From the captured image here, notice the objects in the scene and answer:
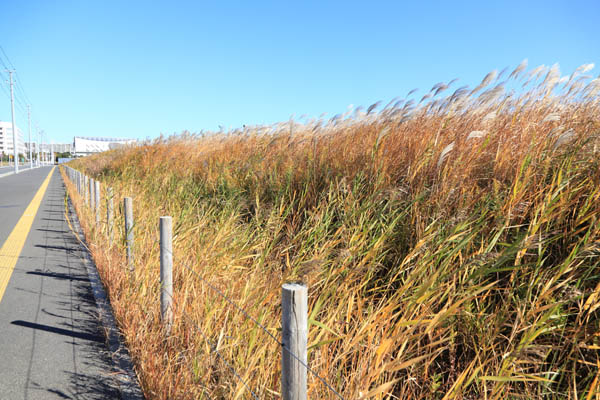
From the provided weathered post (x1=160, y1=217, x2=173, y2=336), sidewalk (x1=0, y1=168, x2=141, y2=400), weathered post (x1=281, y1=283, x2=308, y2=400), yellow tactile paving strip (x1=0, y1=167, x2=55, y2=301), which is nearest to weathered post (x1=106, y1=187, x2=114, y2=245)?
sidewalk (x1=0, y1=168, x2=141, y2=400)

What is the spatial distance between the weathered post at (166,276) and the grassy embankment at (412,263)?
13 cm

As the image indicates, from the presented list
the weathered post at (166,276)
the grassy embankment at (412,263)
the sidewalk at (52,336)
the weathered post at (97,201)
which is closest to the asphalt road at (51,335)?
the sidewalk at (52,336)

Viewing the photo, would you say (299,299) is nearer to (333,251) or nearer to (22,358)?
(333,251)

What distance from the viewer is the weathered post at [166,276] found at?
3.21 meters

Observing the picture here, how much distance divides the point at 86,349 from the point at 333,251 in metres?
2.33

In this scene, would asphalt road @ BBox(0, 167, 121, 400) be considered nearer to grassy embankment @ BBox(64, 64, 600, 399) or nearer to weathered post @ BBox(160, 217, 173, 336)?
grassy embankment @ BBox(64, 64, 600, 399)

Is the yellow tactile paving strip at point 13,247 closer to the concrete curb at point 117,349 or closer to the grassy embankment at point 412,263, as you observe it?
the concrete curb at point 117,349

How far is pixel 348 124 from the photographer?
5949 mm

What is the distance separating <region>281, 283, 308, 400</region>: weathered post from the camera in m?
1.48

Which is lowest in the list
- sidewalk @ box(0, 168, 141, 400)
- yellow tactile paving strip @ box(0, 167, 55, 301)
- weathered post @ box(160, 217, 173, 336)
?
sidewalk @ box(0, 168, 141, 400)

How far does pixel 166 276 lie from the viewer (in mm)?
3352

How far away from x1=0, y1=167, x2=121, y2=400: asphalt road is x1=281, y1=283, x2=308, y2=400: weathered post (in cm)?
174

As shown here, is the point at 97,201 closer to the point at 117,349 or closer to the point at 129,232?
the point at 129,232

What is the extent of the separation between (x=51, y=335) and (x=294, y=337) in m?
3.19
